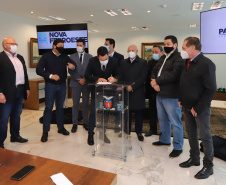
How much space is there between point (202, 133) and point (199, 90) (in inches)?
19.2

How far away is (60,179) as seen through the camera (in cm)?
135

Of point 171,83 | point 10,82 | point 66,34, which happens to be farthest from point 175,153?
point 66,34

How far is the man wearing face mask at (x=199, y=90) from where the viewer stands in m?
2.08

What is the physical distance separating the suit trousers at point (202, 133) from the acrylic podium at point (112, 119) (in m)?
0.83

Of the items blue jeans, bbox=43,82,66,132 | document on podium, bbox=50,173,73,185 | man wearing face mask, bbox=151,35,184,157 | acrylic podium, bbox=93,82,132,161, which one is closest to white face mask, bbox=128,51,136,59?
man wearing face mask, bbox=151,35,184,157

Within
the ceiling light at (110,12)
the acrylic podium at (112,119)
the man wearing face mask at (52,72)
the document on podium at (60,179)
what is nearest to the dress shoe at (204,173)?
the acrylic podium at (112,119)

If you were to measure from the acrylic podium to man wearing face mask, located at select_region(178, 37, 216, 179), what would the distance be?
76cm

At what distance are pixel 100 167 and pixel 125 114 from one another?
2.55ft

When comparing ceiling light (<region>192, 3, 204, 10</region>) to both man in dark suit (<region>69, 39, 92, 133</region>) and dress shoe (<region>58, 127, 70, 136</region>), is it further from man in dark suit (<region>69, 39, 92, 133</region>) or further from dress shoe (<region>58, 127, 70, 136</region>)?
dress shoe (<region>58, 127, 70, 136</region>)

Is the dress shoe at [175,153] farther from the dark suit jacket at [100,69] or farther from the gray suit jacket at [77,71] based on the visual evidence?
the gray suit jacket at [77,71]

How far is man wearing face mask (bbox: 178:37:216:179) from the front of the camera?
2.08m

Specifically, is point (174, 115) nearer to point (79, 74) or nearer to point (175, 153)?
point (175, 153)

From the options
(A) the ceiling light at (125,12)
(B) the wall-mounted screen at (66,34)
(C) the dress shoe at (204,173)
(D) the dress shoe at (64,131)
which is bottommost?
(C) the dress shoe at (204,173)

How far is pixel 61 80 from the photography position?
345 cm
